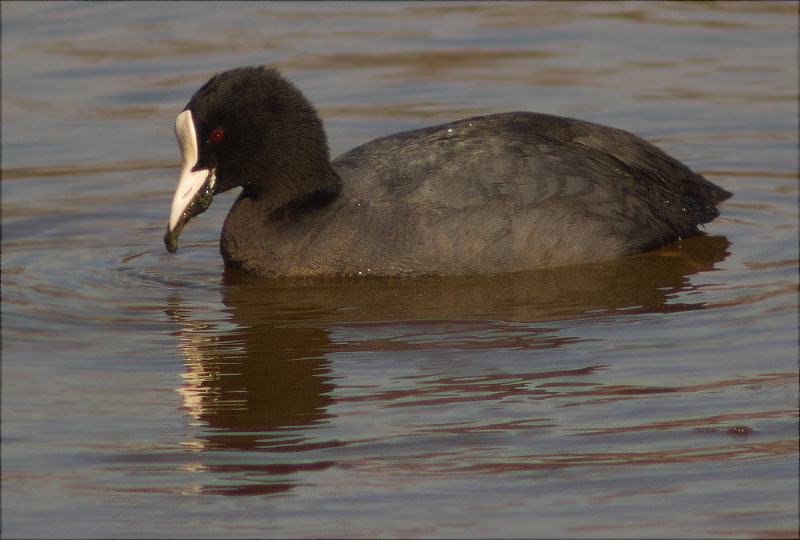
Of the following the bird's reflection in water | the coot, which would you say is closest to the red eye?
the coot

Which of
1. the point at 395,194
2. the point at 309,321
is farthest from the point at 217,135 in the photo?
the point at 309,321

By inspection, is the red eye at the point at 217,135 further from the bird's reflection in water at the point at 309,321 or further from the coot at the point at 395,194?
the bird's reflection in water at the point at 309,321

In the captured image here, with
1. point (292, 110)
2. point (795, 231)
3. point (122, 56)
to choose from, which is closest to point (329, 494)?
point (292, 110)

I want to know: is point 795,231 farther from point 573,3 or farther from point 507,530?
point 573,3

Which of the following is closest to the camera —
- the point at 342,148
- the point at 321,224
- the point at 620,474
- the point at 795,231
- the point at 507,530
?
the point at 507,530

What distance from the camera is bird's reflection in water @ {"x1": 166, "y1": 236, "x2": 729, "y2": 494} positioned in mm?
5344

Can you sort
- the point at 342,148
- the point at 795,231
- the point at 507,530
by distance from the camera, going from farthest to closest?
the point at 342,148 < the point at 795,231 < the point at 507,530

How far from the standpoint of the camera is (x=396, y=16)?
12.9 metres

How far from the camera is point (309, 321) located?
21.9 feet

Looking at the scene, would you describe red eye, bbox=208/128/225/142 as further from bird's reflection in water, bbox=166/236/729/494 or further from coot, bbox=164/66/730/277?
bird's reflection in water, bbox=166/236/729/494

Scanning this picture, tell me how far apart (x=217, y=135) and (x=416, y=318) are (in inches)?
56.3

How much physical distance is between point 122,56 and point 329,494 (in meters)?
7.64

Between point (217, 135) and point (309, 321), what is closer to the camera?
point (309, 321)

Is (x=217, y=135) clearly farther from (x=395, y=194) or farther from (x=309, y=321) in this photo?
(x=309, y=321)
